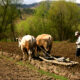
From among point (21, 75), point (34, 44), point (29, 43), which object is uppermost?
point (29, 43)

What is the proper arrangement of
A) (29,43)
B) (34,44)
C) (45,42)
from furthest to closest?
(45,42), (34,44), (29,43)

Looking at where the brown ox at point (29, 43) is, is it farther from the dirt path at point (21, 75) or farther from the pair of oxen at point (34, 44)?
the dirt path at point (21, 75)

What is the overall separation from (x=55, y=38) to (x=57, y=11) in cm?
509

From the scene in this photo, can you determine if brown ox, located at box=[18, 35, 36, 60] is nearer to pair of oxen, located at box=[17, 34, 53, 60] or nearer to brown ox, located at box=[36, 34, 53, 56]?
pair of oxen, located at box=[17, 34, 53, 60]

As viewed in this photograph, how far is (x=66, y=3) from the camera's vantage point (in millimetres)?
30141

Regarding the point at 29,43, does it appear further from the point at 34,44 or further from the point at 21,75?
the point at 21,75

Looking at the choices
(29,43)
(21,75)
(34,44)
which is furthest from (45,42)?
(21,75)

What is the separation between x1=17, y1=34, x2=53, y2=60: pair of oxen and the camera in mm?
10430

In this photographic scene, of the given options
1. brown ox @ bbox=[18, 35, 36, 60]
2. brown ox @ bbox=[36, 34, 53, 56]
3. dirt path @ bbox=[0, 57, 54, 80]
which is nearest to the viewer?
dirt path @ bbox=[0, 57, 54, 80]

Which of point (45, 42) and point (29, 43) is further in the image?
point (45, 42)

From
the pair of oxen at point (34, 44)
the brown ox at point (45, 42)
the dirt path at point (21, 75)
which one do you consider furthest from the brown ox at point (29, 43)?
the dirt path at point (21, 75)

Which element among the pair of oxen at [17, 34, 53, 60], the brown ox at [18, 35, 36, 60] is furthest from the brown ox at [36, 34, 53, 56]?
the brown ox at [18, 35, 36, 60]

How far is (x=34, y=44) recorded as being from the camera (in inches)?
419

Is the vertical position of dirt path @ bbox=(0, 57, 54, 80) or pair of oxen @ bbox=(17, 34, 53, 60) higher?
pair of oxen @ bbox=(17, 34, 53, 60)
